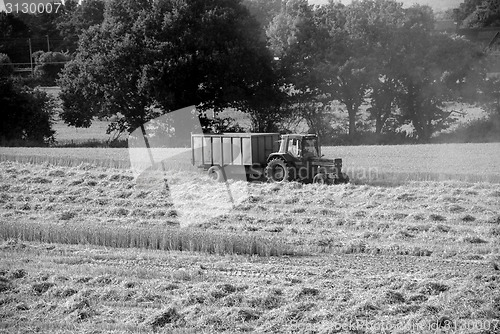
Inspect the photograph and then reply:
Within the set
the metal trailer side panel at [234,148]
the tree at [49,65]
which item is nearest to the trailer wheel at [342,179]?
the metal trailer side panel at [234,148]

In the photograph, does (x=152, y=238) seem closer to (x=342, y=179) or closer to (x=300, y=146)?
(x=300, y=146)

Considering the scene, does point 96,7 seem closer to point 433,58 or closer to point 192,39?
point 192,39

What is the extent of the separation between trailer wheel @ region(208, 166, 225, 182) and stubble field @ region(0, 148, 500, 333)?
522 mm

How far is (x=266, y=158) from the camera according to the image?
22.9 m

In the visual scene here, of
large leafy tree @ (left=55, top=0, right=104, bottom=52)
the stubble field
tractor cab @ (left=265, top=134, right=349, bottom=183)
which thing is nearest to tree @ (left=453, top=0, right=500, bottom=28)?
large leafy tree @ (left=55, top=0, right=104, bottom=52)

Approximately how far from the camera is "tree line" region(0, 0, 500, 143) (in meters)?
34.2

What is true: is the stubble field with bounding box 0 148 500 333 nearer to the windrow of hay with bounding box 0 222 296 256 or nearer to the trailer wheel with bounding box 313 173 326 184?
the windrow of hay with bounding box 0 222 296 256

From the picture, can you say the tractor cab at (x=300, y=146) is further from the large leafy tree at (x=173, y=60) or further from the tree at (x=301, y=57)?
the tree at (x=301, y=57)

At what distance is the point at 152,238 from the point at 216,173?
26.3ft

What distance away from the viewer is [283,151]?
21.8m

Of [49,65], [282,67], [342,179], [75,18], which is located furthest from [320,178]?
[49,65]

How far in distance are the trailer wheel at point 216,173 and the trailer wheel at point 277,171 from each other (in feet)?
5.36

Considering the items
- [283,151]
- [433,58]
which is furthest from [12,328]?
[433,58]

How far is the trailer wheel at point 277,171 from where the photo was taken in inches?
843
